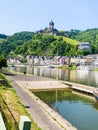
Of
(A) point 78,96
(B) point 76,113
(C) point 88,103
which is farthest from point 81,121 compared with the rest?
(A) point 78,96

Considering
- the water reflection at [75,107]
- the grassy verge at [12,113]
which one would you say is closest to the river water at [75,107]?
the water reflection at [75,107]

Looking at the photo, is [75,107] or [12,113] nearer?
[12,113]

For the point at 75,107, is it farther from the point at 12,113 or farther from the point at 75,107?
the point at 12,113

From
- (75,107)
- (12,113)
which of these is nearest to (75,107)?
(75,107)

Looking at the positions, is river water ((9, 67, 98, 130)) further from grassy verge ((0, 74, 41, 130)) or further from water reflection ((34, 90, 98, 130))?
grassy verge ((0, 74, 41, 130))

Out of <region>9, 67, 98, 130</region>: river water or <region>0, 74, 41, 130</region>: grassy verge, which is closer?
<region>0, 74, 41, 130</region>: grassy verge

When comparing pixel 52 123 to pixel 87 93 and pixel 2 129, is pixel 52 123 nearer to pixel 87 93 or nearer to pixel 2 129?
pixel 2 129

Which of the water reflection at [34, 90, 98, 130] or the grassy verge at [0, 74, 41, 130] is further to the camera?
the water reflection at [34, 90, 98, 130]

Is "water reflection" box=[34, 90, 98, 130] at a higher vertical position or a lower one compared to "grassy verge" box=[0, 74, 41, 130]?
lower

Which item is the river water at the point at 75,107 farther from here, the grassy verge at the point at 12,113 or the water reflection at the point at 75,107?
the grassy verge at the point at 12,113

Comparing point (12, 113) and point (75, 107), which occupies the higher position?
point (12, 113)

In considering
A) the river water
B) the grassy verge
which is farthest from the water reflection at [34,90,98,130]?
the grassy verge

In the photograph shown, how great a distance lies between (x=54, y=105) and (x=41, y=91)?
56.2 feet

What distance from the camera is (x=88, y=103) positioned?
187 feet
